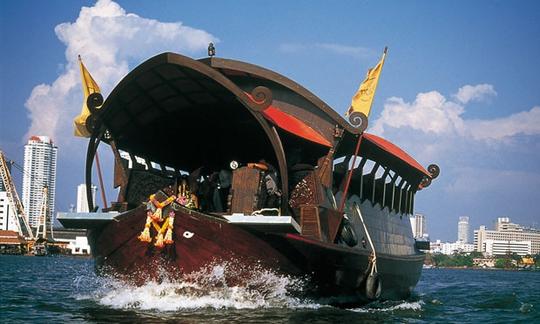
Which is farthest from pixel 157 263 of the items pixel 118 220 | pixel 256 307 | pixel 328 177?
pixel 328 177

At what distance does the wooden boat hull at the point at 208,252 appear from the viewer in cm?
1120

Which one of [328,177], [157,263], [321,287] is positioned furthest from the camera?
[328,177]

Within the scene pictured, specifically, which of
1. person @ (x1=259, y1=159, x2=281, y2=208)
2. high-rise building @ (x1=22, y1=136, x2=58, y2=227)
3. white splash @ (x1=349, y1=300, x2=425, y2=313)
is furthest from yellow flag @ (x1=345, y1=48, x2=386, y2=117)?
high-rise building @ (x1=22, y1=136, x2=58, y2=227)

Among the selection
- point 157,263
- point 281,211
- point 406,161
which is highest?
point 406,161

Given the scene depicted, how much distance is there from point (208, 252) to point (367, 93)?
4.85 m

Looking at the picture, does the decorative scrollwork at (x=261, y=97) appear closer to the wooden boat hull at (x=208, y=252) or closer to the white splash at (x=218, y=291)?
the wooden boat hull at (x=208, y=252)

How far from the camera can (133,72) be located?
1263 centimetres

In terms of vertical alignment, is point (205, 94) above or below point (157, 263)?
above

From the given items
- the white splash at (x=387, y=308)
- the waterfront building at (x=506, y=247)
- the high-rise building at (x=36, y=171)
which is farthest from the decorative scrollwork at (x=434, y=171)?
the waterfront building at (x=506, y=247)

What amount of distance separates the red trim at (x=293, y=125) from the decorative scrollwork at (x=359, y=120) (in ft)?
1.96

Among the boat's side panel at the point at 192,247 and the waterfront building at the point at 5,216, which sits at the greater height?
the waterfront building at the point at 5,216

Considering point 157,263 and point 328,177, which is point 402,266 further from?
point 157,263

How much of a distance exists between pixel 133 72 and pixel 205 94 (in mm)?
1719

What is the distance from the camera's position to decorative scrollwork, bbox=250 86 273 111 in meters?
11.4
